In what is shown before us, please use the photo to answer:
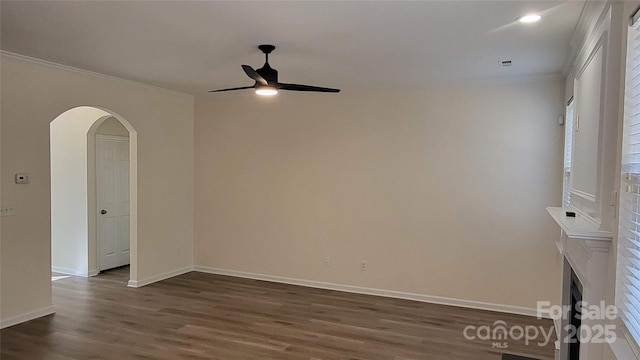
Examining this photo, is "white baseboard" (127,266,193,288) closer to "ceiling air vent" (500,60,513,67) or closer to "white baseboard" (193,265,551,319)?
"white baseboard" (193,265,551,319)

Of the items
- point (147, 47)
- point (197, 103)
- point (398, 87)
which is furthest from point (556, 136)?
point (197, 103)

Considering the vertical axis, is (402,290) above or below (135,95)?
below

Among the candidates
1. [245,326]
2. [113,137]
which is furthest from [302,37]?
[113,137]

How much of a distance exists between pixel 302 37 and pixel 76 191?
4.76m

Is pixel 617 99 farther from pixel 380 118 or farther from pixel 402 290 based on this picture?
pixel 402 290

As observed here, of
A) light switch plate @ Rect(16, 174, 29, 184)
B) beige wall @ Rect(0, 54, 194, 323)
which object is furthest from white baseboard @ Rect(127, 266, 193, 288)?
light switch plate @ Rect(16, 174, 29, 184)

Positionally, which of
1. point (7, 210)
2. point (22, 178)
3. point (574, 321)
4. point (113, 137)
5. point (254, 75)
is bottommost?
point (574, 321)

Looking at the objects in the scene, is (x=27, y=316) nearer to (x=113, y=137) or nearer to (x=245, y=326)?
(x=245, y=326)

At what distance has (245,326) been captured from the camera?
433 cm

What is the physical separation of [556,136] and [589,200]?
2.39 meters

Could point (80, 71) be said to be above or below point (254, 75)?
above

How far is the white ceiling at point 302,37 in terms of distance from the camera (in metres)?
2.79

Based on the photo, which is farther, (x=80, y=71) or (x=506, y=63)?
(x=80, y=71)

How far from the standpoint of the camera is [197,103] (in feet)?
21.3
